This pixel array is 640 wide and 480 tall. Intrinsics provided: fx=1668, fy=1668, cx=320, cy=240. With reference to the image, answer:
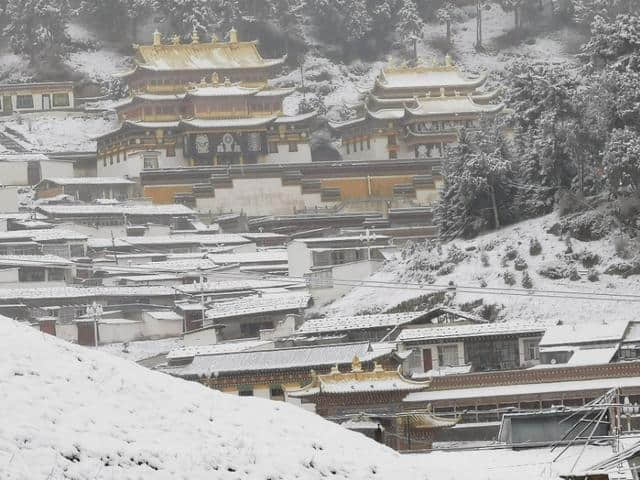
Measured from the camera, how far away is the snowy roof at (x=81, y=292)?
262ft

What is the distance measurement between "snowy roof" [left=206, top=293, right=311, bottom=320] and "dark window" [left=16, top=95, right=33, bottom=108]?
155 ft

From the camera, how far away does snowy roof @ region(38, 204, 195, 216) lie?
311ft

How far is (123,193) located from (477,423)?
52.6 m

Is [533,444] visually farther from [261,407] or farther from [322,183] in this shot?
[322,183]

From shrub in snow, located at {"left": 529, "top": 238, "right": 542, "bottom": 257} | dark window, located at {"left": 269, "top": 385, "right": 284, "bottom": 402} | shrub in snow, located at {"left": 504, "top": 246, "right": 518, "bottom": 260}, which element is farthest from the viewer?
shrub in snow, located at {"left": 504, "top": 246, "right": 518, "bottom": 260}

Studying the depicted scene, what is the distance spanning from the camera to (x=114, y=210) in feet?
313

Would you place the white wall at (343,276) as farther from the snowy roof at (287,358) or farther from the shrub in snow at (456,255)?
the snowy roof at (287,358)

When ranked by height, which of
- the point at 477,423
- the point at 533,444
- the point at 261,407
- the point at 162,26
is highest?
the point at 162,26

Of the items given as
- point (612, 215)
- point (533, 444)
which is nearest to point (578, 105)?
point (612, 215)

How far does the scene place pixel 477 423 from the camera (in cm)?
5419

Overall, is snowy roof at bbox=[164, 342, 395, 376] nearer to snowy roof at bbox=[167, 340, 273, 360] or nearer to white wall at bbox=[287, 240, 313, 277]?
snowy roof at bbox=[167, 340, 273, 360]

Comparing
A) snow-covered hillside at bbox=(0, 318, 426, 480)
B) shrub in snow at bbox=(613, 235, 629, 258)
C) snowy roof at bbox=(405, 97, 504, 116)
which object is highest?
snowy roof at bbox=(405, 97, 504, 116)

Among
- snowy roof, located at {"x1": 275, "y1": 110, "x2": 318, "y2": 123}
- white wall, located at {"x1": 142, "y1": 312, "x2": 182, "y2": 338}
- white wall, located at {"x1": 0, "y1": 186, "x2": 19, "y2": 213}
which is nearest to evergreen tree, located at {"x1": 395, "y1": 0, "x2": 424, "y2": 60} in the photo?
snowy roof, located at {"x1": 275, "y1": 110, "x2": 318, "y2": 123}

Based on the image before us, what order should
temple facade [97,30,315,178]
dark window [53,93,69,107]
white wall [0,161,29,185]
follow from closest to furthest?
1. white wall [0,161,29,185]
2. temple facade [97,30,315,178]
3. dark window [53,93,69,107]
